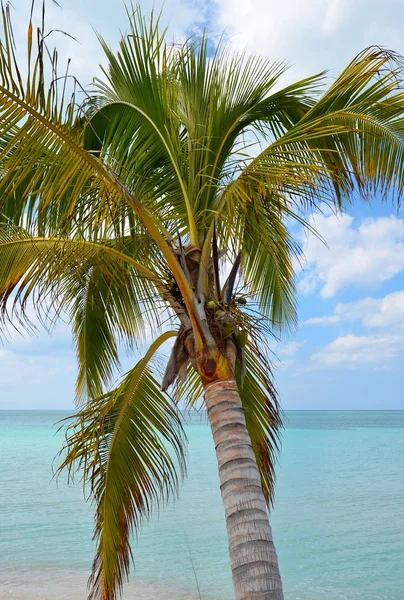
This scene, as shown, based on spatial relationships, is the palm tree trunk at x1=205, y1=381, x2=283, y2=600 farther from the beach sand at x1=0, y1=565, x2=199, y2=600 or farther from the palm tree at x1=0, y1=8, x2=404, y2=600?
the beach sand at x1=0, y1=565, x2=199, y2=600

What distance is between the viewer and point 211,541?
48.1 ft

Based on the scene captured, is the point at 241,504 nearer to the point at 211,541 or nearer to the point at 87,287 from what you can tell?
the point at 87,287

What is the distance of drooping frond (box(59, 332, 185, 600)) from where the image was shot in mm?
5289

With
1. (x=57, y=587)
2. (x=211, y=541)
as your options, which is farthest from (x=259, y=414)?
(x=211, y=541)

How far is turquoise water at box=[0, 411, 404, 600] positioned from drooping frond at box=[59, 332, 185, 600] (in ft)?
1.46

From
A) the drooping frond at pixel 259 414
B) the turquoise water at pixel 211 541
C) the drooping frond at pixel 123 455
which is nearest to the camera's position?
the drooping frond at pixel 123 455

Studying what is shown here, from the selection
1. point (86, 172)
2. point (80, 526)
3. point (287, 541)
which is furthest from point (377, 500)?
point (86, 172)

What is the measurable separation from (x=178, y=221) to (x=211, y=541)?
10.9 meters

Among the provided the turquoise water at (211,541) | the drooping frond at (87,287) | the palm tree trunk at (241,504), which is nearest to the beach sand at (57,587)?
the turquoise water at (211,541)

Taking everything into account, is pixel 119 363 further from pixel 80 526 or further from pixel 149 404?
pixel 80 526

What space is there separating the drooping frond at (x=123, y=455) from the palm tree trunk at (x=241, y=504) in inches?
38.4

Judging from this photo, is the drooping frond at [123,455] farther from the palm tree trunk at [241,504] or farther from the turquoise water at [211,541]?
the palm tree trunk at [241,504]

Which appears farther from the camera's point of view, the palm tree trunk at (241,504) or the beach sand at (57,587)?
the beach sand at (57,587)

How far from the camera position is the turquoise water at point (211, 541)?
11.2 meters
